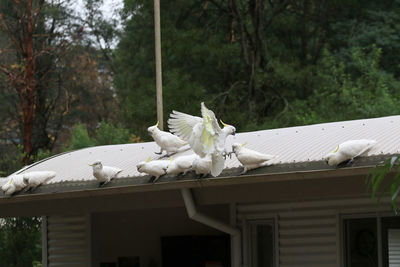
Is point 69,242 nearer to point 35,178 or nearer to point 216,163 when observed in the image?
point 35,178

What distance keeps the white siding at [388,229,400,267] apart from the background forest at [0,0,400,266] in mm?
13055

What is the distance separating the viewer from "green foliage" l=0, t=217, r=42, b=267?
19169 millimetres

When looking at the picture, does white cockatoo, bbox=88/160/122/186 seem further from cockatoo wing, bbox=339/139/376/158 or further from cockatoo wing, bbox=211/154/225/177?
cockatoo wing, bbox=339/139/376/158

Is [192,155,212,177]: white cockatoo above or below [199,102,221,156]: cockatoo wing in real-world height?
below

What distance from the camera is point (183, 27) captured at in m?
28.2

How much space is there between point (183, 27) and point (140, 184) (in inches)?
740

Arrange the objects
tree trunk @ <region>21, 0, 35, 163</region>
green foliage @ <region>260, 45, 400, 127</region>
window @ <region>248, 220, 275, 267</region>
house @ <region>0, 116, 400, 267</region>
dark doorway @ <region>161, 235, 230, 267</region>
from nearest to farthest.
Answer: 1. house @ <region>0, 116, 400, 267</region>
2. window @ <region>248, 220, 275, 267</region>
3. dark doorway @ <region>161, 235, 230, 267</region>
4. green foliage @ <region>260, 45, 400, 127</region>
5. tree trunk @ <region>21, 0, 35, 163</region>

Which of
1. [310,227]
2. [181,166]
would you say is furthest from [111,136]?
[181,166]

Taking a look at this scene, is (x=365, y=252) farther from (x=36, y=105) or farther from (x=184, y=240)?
(x=36, y=105)

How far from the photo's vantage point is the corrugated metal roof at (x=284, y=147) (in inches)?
373

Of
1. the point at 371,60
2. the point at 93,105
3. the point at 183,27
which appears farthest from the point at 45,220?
the point at 93,105

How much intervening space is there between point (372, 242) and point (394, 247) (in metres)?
0.32

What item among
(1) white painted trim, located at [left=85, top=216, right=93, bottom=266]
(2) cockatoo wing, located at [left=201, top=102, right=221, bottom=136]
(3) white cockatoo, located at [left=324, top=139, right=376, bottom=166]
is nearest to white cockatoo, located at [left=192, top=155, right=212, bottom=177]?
(2) cockatoo wing, located at [left=201, top=102, right=221, bottom=136]

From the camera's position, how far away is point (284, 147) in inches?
410
